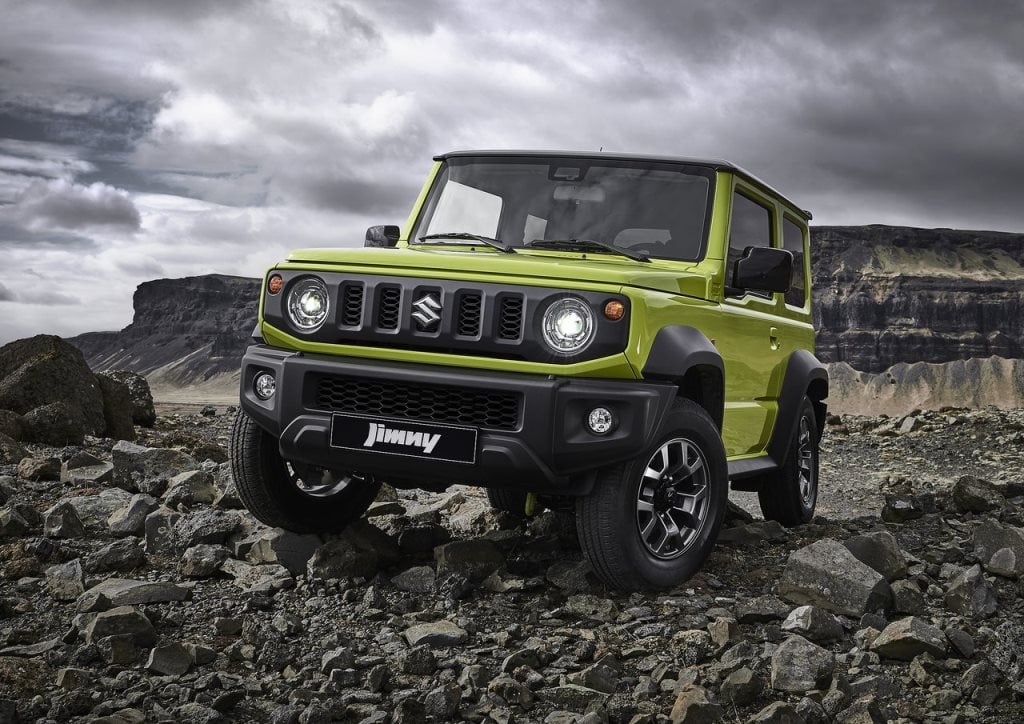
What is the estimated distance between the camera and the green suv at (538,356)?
4.43m

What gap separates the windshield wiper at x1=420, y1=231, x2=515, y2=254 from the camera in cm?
520

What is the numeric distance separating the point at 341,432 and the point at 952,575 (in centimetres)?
322

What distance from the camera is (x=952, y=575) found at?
5.38m

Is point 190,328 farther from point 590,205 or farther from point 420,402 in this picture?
point 420,402

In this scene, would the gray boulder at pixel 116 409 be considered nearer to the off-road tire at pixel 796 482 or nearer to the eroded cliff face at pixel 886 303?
the off-road tire at pixel 796 482

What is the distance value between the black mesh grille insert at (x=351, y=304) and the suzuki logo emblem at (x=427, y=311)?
1.01 feet

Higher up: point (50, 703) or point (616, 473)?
point (616, 473)

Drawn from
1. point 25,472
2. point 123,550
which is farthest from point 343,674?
point 25,472

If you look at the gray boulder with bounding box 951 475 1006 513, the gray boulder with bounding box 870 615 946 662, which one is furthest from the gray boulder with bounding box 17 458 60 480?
the gray boulder with bounding box 951 475 1006 513

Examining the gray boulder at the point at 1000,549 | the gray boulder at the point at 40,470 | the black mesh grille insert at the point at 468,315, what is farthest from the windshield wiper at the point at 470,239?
the gray boulder at the point at 40,470

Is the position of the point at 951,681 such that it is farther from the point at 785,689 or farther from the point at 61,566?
the point at 61,566

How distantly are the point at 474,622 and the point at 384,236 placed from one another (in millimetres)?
2418

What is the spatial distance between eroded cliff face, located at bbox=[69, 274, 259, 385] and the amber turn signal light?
510 feet

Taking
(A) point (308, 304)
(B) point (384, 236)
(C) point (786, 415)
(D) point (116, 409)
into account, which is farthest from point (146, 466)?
(D) point (116, 409)
